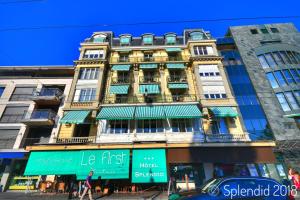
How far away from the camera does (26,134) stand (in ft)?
67.3

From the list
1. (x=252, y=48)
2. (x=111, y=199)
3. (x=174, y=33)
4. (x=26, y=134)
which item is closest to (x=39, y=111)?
(x=26, y=134)

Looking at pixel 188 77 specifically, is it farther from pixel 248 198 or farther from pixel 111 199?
pixel 248 198

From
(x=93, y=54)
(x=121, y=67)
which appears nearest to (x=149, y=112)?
(x=121, y=67)

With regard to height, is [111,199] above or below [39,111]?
below

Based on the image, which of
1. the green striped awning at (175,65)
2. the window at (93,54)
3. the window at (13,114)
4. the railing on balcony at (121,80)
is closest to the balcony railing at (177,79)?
the green striped awning at (175,65)

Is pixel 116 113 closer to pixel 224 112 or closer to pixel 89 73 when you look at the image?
pixel 89 73

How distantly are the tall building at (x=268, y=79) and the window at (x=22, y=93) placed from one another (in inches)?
1124

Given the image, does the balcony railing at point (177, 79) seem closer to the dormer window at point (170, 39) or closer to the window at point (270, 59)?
the dormer window at point (170, 39)

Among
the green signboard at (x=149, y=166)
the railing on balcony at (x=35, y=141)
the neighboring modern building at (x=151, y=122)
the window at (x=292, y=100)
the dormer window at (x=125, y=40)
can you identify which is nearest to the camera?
the green signboard at (x=149, y=166)

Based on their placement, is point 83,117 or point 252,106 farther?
point 252,106

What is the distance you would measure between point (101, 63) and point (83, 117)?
826 cm

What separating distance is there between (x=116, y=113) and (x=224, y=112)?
10651mm

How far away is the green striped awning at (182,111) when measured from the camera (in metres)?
16.8

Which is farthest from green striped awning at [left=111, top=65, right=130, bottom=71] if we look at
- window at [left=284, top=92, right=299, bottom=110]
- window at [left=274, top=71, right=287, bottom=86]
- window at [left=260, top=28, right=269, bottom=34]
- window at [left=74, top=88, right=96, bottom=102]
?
window at [left=260, top=28, right=269, bottom=34]
